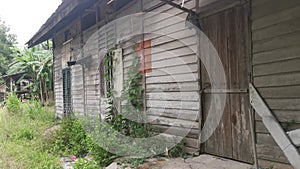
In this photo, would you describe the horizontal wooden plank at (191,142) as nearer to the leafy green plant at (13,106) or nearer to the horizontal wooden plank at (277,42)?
the horizontal wooden plank at (277,42)

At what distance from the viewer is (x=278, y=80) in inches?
109

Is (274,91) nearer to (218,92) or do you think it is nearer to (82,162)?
(218,92)

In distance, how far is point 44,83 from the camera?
13906 mm

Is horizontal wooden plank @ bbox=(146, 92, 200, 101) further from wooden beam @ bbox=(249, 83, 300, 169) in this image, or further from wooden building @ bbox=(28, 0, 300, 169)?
wooden beam @ bbox=(249, 83, 300, 169)

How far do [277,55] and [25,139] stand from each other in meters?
6.54

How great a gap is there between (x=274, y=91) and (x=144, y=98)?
2.60m

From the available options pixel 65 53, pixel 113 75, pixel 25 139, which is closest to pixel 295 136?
pixel 113 75

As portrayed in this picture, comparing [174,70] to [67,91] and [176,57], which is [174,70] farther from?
[67,91]

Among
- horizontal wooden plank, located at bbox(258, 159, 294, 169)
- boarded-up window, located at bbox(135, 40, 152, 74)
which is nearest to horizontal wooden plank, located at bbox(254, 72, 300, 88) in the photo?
horizontal wooden plank, located at bbox(258, 159, 294, 169)

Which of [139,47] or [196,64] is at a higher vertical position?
[139,47]

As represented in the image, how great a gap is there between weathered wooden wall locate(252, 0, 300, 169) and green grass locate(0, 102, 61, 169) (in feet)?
11.6

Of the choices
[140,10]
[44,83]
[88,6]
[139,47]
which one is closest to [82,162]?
[139,47]

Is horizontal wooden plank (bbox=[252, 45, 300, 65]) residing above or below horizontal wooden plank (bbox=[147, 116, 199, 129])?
above

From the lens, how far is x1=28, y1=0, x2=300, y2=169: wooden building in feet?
8.86
